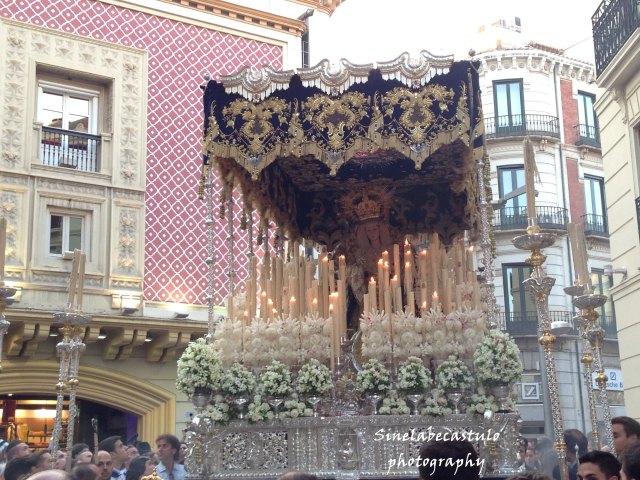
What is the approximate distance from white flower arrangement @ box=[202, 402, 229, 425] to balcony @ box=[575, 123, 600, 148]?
18381 millimetres

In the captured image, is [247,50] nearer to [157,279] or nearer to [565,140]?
[157,279]

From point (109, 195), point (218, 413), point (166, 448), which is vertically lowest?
point (166, 448)

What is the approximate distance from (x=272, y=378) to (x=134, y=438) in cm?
825

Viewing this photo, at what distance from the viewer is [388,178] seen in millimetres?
9672

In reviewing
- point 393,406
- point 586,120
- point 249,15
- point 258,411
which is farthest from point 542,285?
point 586,120

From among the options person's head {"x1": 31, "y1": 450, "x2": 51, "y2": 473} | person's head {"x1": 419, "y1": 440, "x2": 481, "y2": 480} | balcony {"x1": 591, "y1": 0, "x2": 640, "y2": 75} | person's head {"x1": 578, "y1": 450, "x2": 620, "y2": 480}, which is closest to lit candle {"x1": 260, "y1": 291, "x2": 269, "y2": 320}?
person's head {"x1": 31, "y1": 450, "x2": 51, "y2": 473}

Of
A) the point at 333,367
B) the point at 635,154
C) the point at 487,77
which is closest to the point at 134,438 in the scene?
the point at 333,367

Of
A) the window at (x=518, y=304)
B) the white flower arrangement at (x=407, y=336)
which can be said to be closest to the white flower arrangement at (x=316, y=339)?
the white flower arrangement at (x=407, y=336)

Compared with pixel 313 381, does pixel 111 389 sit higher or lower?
higher

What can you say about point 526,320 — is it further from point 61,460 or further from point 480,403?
point 61,460

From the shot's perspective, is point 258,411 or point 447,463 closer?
point 447,463

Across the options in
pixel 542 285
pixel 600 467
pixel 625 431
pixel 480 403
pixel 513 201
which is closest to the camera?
pixel 600 467

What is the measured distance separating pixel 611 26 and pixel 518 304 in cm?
1192

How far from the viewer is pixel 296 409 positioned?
7.39 metres
